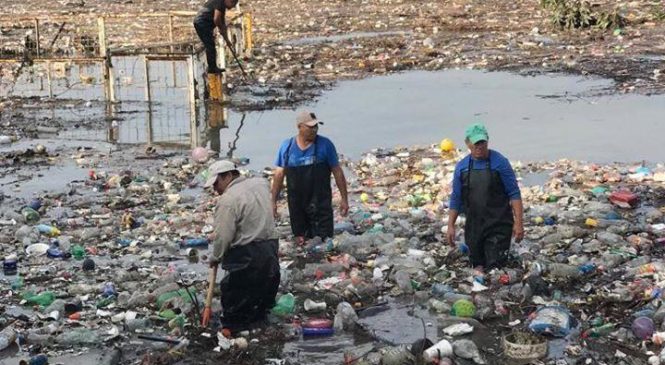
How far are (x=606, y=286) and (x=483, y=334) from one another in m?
1.32

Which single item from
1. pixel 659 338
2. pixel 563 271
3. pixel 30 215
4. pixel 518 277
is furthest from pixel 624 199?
pixel 30 215

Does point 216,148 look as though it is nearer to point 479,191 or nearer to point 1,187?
point 1,187

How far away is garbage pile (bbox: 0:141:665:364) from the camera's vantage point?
6.60m

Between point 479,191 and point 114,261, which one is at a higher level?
point 479,191

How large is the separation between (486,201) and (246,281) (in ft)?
6.65

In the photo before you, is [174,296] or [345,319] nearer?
[345,319]

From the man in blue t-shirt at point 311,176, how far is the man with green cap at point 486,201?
4.35 ft

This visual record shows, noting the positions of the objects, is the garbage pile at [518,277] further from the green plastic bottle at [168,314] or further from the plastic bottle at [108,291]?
the plastic bottle at [108,291]

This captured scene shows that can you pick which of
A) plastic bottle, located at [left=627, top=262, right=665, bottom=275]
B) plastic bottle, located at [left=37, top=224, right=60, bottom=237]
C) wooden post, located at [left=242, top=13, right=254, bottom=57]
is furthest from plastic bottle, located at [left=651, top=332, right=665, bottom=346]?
wooden post, located at [left=242, top=13, right=254, bottom=57]

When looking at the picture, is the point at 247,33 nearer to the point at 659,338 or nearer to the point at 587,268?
the point at 587,268

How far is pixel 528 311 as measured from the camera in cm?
707

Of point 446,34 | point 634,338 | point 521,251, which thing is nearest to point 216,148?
point 521,251

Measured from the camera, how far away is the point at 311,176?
873 cm

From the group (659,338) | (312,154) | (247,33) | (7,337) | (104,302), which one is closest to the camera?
(659,338)
